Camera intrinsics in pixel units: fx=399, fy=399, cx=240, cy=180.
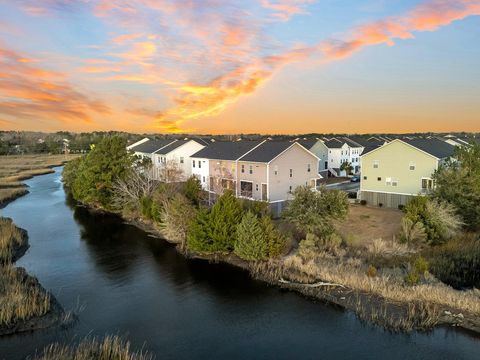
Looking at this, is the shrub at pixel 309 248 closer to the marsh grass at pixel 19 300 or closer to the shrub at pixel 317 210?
the shrub at pixel 317 210

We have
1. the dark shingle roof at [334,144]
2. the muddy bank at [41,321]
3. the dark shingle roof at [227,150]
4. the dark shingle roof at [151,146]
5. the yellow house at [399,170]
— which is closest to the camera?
the muddy bank at [41,321]

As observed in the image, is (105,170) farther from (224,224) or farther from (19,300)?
(19,300)

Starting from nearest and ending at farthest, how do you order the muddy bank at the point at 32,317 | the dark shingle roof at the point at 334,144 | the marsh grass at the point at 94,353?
the marsh grass at the point at 94,353 < the muddy bank at the point at 32,317 < the dark shingle roof at the point at 334,144

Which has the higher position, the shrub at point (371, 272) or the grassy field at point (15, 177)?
the grassy field at point (15, 177)

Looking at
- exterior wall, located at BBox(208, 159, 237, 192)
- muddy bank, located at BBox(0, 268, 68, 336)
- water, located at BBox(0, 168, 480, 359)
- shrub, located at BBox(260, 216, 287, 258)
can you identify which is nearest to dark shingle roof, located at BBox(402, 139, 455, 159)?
exterior wall, located at BBox(208, 159, 237, 192)

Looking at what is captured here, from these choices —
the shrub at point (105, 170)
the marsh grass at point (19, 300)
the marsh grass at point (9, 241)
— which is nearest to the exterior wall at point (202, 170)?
the shrub at point (105, 170)

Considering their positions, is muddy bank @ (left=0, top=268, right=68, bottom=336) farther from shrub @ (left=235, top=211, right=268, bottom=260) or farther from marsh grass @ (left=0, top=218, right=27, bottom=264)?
shrub @ (left=235, top=211, right=268, bottom=260)

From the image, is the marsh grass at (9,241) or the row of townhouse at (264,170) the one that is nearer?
the marsh grass at (9,241)

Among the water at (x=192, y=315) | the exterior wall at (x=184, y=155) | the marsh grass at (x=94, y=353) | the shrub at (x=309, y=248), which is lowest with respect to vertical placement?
the water at (x=192, y=315)

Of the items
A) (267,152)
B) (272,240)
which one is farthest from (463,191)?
(267,152)
